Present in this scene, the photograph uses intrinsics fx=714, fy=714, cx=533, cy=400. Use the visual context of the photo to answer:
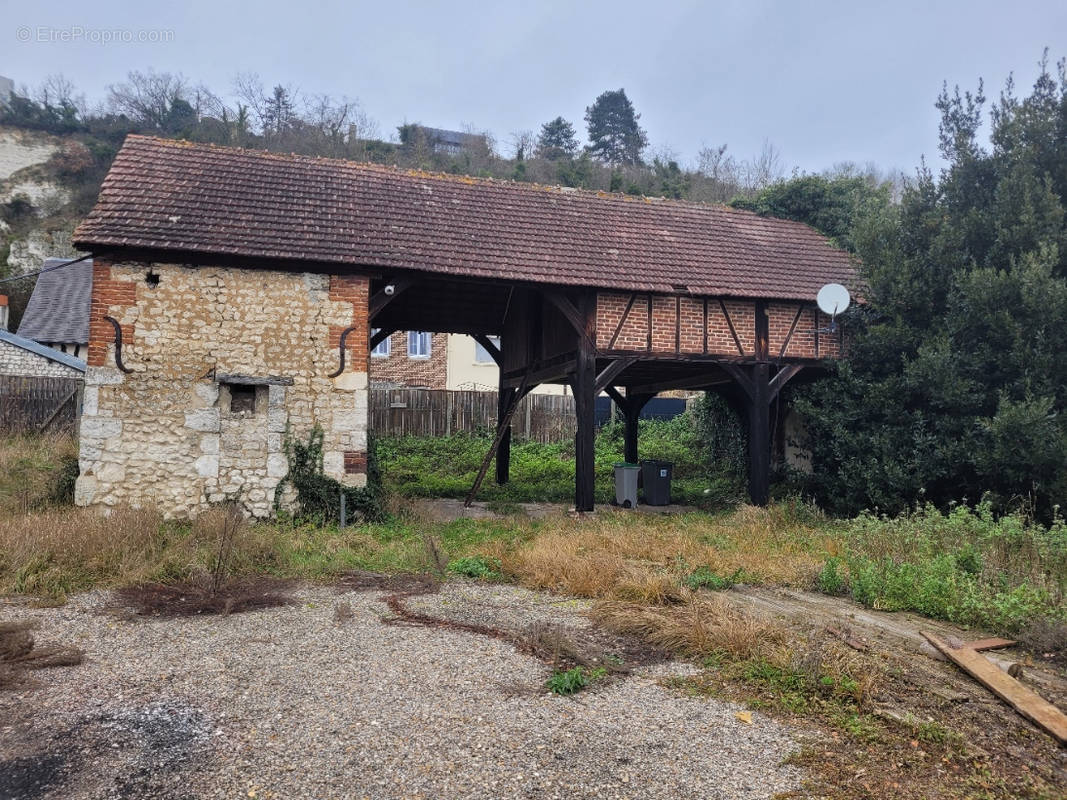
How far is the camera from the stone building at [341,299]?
32.2ft

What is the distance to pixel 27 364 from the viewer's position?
61.1ft

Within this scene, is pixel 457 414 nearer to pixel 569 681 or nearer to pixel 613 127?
pixel 569 681

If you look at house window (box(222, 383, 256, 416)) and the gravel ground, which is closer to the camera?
the gravel ground

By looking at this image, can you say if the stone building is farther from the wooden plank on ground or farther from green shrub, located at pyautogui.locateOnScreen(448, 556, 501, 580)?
the wooden plank on ground

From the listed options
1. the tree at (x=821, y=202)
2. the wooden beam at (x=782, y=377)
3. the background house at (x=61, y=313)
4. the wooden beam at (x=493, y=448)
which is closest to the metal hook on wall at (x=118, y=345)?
the wooden beam at (x=493, y=448)

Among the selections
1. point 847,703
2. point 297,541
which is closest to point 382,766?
point 847,703

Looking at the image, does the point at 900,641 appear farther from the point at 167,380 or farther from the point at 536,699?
the point at 167,380

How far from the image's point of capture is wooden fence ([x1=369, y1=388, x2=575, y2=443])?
20.8 meters

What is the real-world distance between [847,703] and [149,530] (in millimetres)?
7206

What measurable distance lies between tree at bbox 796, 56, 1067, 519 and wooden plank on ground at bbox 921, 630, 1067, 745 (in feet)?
19.4

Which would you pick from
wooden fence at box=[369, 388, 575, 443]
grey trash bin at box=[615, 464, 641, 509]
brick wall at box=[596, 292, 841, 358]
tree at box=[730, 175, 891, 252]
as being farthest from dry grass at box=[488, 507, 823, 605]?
wooden fence at box=[369, 388, 575, 443]

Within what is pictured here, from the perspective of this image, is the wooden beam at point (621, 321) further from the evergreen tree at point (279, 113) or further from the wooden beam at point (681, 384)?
the evergreen tree at point (279, 113)

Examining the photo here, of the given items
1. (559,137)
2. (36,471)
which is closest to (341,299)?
(36,471)

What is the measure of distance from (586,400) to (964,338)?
20.3ft
